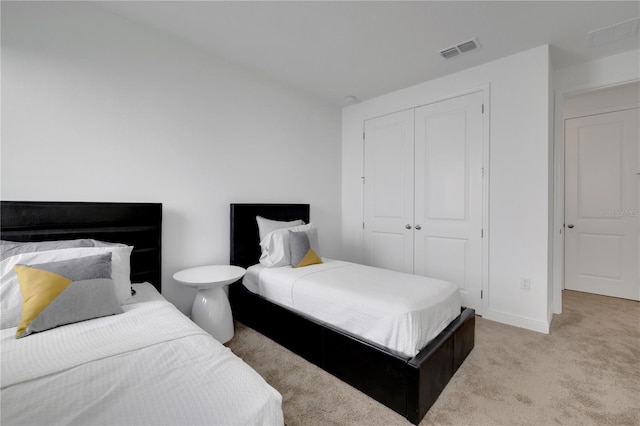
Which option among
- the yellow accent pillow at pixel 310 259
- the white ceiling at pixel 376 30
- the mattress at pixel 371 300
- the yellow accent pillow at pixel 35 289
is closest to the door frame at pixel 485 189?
the white ceiling at pixel 376 30

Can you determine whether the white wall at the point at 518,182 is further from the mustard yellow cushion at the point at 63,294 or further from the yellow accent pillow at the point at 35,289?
the yellow accent pillow at the point at 35,289

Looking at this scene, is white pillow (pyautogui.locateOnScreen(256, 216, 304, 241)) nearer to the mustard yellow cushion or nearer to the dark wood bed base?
the dark wood bed base

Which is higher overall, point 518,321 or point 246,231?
point 246,231

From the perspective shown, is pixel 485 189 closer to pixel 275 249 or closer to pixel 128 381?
pixel 275 249

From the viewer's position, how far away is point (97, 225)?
200 centimetres

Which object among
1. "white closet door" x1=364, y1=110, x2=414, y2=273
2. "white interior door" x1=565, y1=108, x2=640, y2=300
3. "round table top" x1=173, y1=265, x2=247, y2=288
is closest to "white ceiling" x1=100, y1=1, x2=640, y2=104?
"white closet door" x1=364, y1=110, x2=414, y2=273

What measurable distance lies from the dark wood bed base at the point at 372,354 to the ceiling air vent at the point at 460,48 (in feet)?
7.65

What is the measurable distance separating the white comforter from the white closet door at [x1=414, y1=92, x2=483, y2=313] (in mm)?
2714

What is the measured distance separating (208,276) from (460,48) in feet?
10.0

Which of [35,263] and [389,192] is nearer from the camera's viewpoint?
[35,263]

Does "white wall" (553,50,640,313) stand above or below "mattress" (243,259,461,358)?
above

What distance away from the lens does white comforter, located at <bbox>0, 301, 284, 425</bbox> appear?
0.78m

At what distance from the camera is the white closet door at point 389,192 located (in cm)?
345

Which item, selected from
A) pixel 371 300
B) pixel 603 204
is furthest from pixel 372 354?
pixel 603 204
